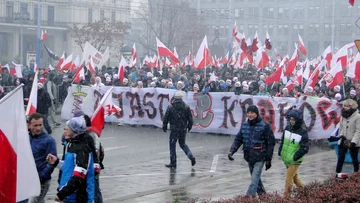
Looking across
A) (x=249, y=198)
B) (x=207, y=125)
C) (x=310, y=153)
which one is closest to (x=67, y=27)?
(x=207, y=125)

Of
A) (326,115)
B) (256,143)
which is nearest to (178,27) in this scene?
(326,115)

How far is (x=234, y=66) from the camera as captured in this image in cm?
3456

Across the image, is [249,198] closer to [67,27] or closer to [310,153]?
[310,153]

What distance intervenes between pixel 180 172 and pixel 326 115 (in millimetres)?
6386

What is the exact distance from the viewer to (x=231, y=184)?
11.5m

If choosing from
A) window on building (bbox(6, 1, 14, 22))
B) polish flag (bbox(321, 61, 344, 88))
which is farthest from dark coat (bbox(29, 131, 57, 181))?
window on building (bbox(6, 1, 14, 22))

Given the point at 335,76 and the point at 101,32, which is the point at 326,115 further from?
the point at 101,32

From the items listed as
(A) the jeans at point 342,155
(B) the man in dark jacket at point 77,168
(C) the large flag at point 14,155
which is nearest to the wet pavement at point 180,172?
(A) the jeans at point 342,155

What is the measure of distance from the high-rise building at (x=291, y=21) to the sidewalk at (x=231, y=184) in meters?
75.4

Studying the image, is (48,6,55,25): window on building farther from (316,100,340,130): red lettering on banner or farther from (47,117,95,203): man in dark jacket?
(47,117,95,203): man in dark jacket

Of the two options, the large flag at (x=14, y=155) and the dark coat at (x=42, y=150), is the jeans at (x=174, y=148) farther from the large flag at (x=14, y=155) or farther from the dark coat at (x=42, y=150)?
the large flag at (x=14, y=155)

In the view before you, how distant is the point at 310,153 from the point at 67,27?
183ft

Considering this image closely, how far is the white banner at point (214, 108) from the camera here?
1825cm

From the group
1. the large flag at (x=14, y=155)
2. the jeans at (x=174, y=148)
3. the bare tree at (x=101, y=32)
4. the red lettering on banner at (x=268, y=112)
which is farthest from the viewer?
the bare tree at (x=101, y=32)
